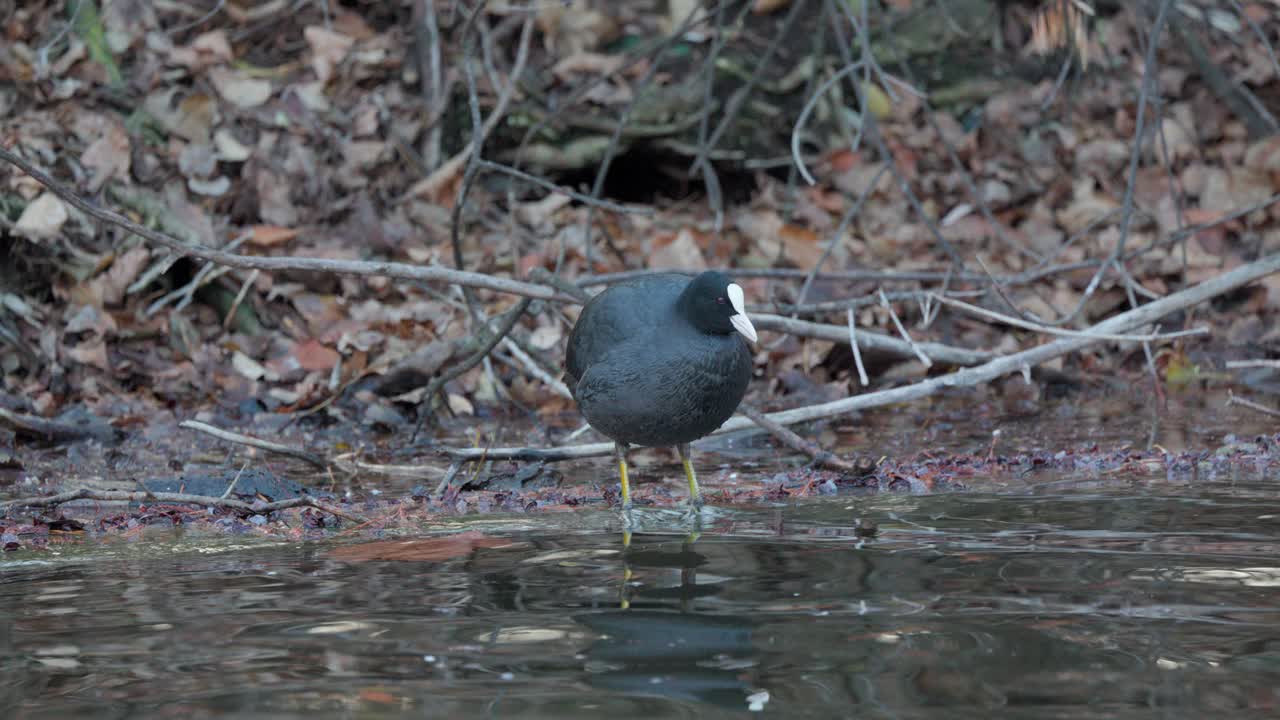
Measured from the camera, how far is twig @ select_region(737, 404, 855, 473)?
5.35 metres

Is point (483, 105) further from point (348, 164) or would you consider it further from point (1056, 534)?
point (1056, 534)

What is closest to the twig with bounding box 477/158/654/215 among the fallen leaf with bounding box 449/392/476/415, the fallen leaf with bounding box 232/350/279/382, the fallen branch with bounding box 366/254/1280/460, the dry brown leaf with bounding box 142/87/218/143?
the fallen branch with bounding box 366/254/1280/460

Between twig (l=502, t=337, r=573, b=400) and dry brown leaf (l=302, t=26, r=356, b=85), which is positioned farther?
dry brown leaf (l=302, t=26, r=356, b=85)

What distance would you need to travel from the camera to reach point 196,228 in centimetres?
831

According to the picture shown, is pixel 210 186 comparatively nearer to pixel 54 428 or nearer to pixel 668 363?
pixel 54 428

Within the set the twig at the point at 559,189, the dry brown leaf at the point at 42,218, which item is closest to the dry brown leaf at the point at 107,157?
the dry brown leaf at the point at 42,218

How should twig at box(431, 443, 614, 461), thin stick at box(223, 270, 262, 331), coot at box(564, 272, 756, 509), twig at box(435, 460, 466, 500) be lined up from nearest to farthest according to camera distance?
coot at box(564, 272, 756, 509), twig at box(435, 460, 466, 500), twig at box(431, 443, 614, 461), thin stick at box(223, 270, 262, 331)

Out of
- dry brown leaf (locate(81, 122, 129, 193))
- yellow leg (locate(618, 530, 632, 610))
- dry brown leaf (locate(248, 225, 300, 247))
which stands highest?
dry brown leaf (locate(81, 122, 129, 193))

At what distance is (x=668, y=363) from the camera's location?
479cm

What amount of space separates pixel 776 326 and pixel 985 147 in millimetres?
5218

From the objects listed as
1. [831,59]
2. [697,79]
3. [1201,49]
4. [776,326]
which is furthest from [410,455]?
[1201,49]

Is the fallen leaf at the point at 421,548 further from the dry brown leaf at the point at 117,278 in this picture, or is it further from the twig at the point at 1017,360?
the dry brown leaf at the point at 117,278

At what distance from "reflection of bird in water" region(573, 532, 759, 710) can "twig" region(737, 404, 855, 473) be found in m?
1.81

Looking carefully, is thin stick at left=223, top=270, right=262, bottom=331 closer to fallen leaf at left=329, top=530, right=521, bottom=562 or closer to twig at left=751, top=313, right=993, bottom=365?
twig at left=751, top=313, right=993, bottom=365
